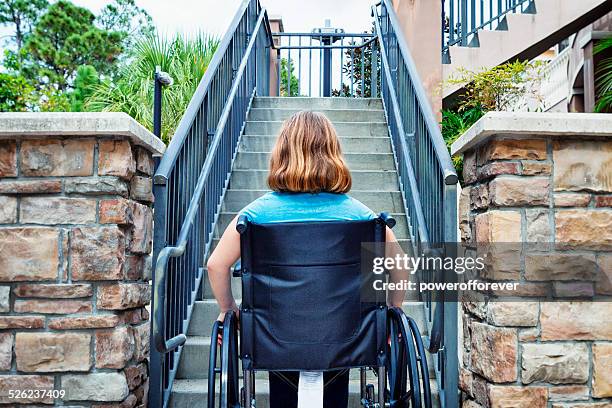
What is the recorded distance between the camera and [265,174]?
4.03 metres

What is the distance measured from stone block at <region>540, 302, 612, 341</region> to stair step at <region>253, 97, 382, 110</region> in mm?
3393

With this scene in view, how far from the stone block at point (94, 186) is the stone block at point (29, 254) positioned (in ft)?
0.53

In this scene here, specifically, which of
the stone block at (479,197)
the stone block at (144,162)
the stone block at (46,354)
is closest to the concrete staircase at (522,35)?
the stone block at (479,197)

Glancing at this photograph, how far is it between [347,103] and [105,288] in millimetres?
3606

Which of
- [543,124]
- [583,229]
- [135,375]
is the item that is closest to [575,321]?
[583,229]

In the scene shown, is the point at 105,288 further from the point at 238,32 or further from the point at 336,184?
the point at 238,32

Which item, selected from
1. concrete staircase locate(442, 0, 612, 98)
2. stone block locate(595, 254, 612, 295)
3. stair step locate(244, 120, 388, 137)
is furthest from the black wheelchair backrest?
concrete staircase locate(442, 0, 612, 98)

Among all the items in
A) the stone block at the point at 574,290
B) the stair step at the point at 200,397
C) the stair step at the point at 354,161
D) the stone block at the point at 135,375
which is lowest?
the stair step at the point at 200,397

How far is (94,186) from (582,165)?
1739 mm

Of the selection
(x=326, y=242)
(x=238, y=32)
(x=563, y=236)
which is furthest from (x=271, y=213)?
(x=238, y=32)

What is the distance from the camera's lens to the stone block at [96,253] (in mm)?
2096

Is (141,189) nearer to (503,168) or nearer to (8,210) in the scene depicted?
(8,210)

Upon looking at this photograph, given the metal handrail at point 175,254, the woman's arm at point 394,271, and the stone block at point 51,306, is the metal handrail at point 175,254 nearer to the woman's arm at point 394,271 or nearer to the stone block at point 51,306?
the stone block at point 51,306

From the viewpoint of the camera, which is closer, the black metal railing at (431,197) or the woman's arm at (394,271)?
the woman's arm at (394,271)
